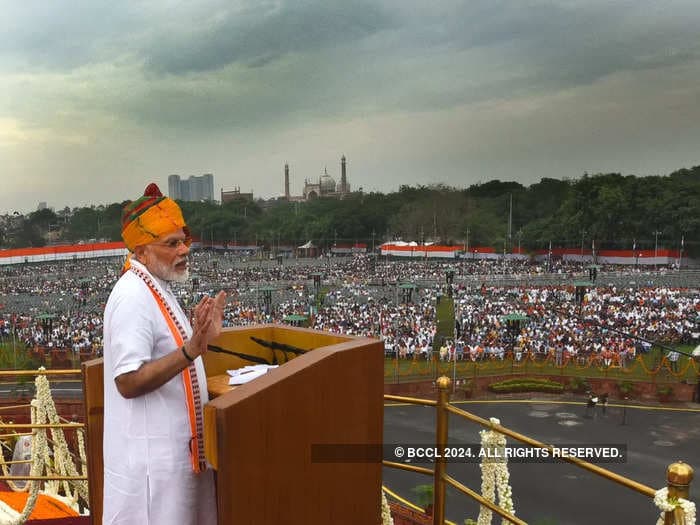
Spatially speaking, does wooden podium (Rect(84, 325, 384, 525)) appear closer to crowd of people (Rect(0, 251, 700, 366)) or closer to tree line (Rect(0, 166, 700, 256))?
crowd of people (Rect(0, 251, 700, 366))

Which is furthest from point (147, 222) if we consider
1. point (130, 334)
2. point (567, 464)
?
point (567, 464)

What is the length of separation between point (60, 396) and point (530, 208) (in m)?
56.7

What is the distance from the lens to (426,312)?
82.0ft

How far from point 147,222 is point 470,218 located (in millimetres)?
56438

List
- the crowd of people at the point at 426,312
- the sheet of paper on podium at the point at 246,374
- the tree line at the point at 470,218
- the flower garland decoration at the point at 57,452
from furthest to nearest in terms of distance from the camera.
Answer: the tree line at the point at 470,218
the crowd of people at the point at 426,312
the flower garland decoration at the point at 57,452
the sheet of paper on podium at the point at 246,374

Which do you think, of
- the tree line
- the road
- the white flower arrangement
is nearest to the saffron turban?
the white flower arrangement

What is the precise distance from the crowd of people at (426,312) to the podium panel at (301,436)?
12137 millimetres

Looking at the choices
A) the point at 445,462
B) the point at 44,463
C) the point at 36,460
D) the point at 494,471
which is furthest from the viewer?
the point at 44,463

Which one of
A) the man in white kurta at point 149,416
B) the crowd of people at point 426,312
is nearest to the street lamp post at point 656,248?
the crowd of people at point 426,312

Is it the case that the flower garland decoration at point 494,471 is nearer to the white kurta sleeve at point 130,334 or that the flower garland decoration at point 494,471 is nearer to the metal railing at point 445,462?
the metal railing at point 445,462

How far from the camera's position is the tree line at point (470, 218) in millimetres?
42750

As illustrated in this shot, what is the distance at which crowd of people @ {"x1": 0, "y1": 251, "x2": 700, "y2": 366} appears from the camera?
19016 mm

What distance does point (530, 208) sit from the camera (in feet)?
206

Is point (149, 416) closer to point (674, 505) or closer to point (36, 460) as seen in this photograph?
point (674, 505)
